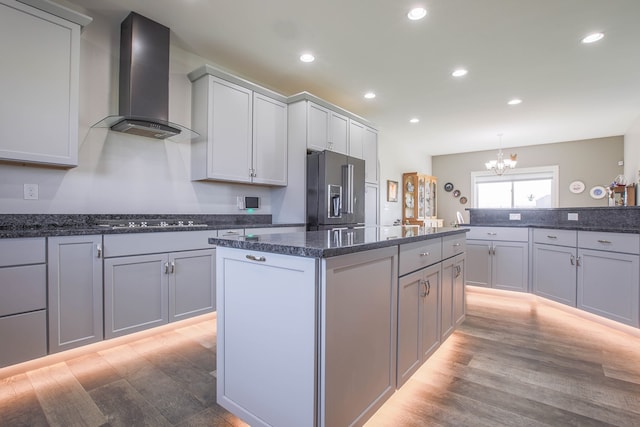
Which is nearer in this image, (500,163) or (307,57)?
(307,57)

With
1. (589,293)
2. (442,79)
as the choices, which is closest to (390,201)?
(442,79)

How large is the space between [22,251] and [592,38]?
15.9 ft

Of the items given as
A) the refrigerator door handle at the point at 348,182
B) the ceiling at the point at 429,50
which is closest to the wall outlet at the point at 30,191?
the ceiling at the point at 429,50

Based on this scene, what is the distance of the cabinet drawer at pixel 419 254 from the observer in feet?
5.35

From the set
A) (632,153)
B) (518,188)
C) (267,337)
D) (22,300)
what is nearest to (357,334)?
(267,337)

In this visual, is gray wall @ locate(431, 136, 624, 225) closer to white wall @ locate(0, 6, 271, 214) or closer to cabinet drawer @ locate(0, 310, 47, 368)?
white wall @ locate(0, 6, 271, 214)

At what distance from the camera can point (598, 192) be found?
21.2ft

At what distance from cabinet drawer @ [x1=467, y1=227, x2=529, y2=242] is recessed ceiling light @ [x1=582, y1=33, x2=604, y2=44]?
1.94 m

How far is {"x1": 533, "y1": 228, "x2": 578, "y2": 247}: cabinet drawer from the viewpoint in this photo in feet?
10.2

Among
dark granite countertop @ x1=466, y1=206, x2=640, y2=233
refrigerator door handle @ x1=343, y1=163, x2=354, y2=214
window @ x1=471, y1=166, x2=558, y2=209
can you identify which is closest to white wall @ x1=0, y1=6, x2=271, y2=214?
refrigerator door handle @ x1=343, y1=163, x2=354, y2=214

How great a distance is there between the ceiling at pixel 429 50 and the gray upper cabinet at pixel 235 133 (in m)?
0.41

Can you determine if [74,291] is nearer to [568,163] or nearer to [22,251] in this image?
[22,251]

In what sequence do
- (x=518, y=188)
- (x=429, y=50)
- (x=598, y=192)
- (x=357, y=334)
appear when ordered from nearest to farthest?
(x=357, y=334) < (x=429, y=50) < (x=598, y=192) < (x=518, y=188)

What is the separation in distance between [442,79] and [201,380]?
4.00 meters
